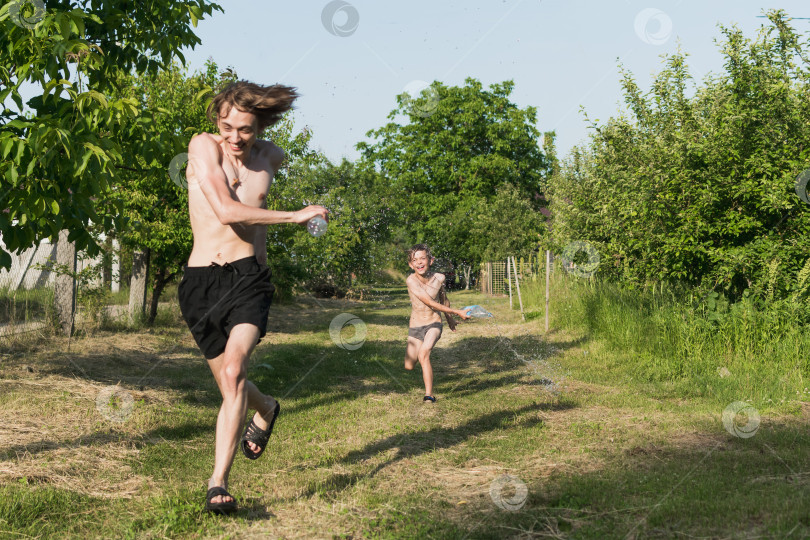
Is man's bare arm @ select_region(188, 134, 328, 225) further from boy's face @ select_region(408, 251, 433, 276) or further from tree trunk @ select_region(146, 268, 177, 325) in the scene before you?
tree trunk @ select_region(146, 268, 177, 325)

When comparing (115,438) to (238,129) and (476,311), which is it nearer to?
(238,129)

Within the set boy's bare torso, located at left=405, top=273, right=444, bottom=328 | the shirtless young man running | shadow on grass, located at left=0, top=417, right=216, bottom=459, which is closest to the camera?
the shirtless young man running

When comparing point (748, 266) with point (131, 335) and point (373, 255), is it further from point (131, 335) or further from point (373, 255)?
point (373, 255)

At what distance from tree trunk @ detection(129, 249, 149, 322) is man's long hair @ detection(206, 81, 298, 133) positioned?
1094cm

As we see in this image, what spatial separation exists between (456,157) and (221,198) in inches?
1694

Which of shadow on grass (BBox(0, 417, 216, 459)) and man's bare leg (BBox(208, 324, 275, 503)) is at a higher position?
man's bare leg (BBox(208, 324, 275, 503))

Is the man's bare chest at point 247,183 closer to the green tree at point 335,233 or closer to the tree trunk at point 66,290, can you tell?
the tree trunk at point 66,290

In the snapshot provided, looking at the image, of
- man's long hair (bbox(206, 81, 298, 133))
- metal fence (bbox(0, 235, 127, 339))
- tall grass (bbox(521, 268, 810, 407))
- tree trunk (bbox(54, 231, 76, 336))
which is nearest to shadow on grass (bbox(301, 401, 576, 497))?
tall grass (bbox(521, 268, 810, 407))

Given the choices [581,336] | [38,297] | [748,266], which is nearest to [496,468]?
[748,266]

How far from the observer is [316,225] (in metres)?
3.65

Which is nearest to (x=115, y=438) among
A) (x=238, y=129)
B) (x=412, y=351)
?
(x=238, y=129)

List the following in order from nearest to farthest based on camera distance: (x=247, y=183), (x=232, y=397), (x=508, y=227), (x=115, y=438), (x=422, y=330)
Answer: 1. (x=232, y=397)
2. (x=247, y=183)
3. (x=115, y=438)
4. (x=422, y=330)
5. (x=508, y=227)

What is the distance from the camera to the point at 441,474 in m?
5.02

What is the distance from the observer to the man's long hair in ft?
13.6
